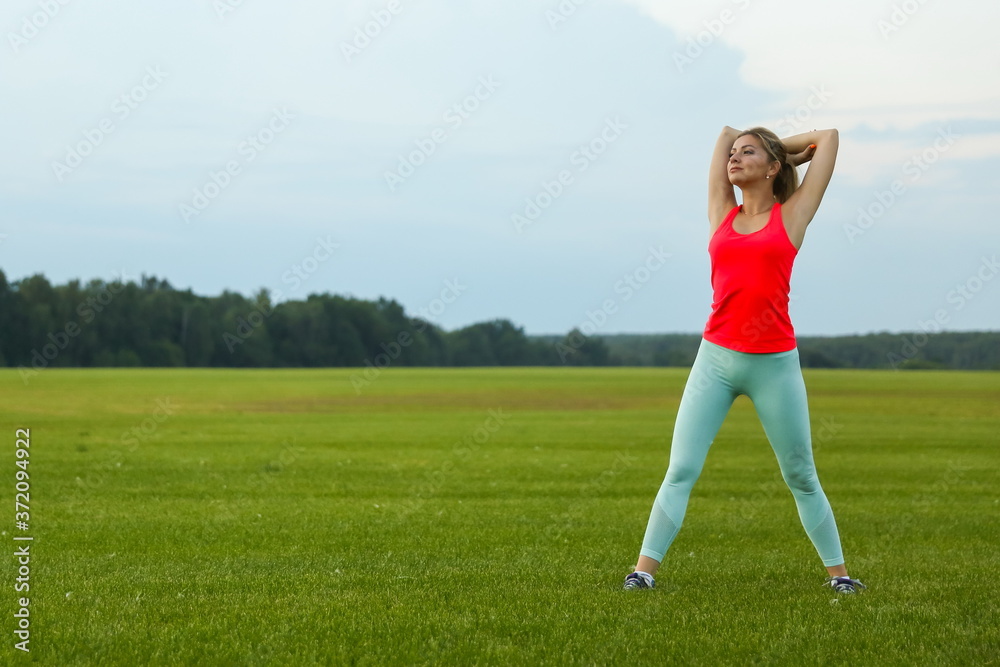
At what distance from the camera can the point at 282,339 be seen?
130750mm

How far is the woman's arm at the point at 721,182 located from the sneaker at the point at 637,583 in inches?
94.2

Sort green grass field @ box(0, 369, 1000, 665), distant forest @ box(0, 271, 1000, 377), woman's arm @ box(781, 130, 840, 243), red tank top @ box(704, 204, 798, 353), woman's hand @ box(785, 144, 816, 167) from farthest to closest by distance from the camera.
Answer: distant forest @ box(0, 271, 1000, 377)
woman's hand @ box(785, 144, 816, 167)
woman's arm @ box(781, 130, 840, 243)
red tank top @ box(704, 204, 798, 353)
green grass field @ box(0, 369, 1000, 665)

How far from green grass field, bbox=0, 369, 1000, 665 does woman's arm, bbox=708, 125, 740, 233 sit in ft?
8.46

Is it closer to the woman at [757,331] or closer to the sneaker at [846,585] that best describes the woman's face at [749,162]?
the woman at [757,331]

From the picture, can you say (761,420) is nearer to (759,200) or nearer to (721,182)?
(759,200)

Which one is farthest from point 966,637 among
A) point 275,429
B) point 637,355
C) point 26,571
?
point 637,355

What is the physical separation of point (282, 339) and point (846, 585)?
12735 cm

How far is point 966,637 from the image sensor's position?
5.84m

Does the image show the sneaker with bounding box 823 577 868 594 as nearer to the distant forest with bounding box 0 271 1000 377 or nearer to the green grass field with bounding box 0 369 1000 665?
the green grass field with bounding box 0 369 1000 665

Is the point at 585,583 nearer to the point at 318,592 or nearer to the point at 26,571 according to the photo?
the point at 318,592

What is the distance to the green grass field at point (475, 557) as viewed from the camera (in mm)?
5598

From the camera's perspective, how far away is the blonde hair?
6777 millimetres

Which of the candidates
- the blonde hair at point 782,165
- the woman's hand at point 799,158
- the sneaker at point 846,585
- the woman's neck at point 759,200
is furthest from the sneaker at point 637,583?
the woman's hand at point 799,158

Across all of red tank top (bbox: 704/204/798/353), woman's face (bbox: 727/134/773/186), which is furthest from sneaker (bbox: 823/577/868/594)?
woman's face (bbox: 727/134/773/186)
